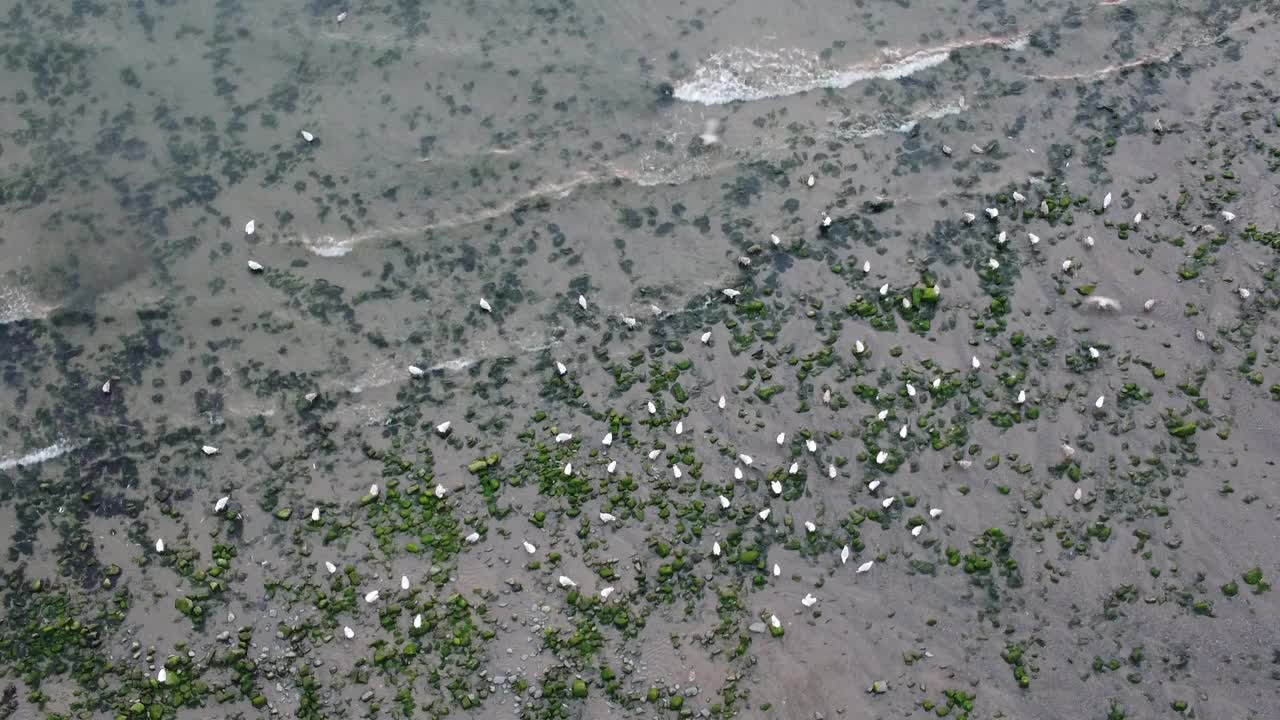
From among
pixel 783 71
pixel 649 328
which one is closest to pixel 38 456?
pixel 649 328

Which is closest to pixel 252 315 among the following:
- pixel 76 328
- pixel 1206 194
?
pixel 76 328

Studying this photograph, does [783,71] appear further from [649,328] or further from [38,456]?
[38,456]

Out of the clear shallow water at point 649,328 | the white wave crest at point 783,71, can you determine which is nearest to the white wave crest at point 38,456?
the clear shallow water at point 649,328

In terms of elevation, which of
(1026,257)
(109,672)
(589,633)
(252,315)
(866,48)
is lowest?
(109,672)

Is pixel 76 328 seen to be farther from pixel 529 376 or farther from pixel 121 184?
pixel 529 376

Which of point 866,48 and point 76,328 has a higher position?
point 866,48

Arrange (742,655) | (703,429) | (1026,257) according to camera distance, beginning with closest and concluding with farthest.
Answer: (742,655) → (703,429) → (1026,257)

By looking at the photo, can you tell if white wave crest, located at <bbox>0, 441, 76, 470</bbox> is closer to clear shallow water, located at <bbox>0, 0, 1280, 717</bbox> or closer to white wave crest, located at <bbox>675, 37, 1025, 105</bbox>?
clear shallow water, located at <bbox>0, 0, 1280, 717</bbox>

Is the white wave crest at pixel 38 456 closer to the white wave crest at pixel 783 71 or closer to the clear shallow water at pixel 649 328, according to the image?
the clear shallow water at pixel 649 328
